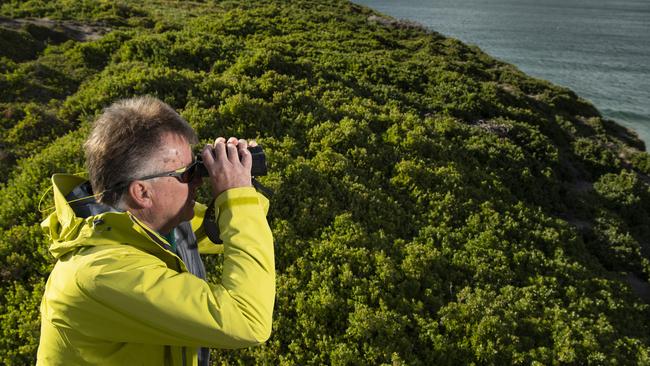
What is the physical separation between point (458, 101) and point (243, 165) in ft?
57.8

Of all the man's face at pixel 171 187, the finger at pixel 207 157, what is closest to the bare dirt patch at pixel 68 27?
the man's face at pixel 171 187

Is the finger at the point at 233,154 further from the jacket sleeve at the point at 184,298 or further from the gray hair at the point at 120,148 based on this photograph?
the gray hair at the point at 120,148

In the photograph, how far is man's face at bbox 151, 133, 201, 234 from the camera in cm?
222

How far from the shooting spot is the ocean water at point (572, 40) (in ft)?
148

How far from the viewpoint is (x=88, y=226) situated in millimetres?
1938

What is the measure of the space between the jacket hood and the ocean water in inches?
1673

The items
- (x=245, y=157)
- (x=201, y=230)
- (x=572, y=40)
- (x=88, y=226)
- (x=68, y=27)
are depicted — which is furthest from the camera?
(x=572, y=40)

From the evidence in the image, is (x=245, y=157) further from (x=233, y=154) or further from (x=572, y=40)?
(x=572, y=40)

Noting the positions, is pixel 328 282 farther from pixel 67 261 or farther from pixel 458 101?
pixel 458 101

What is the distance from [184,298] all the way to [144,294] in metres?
0.17

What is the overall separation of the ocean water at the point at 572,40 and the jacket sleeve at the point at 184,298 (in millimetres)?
42135

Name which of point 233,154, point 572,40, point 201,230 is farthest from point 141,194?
point 572,40

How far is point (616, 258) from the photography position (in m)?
11.8

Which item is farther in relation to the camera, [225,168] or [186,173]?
[186,173]
